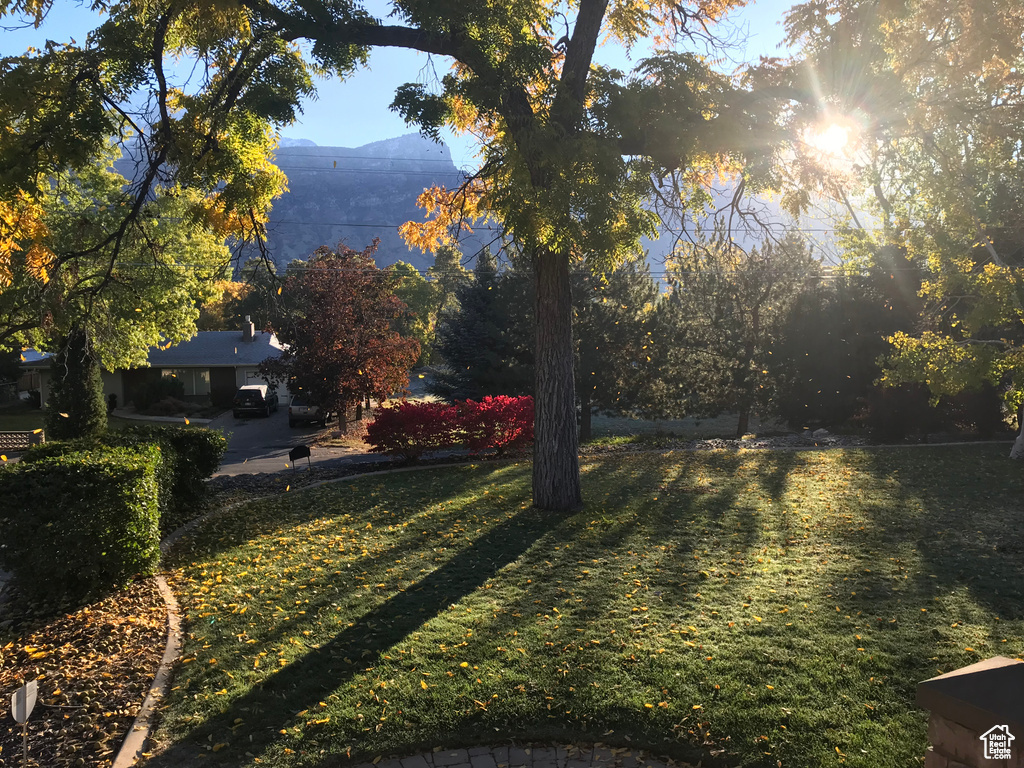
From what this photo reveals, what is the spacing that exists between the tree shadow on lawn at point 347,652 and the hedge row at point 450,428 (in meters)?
7.41

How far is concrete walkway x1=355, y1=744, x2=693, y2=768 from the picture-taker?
4.22 metres

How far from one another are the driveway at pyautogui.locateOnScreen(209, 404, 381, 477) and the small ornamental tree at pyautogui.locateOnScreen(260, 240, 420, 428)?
223 cm

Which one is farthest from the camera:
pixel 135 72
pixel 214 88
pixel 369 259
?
pixel 369 259

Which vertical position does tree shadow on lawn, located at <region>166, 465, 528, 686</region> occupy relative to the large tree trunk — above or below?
below

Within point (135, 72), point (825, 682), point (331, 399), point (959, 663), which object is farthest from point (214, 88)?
point (331, 399)

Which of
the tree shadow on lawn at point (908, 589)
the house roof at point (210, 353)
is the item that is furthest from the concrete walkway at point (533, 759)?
the house roof at point (210, 353)

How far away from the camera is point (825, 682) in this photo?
4.97 m

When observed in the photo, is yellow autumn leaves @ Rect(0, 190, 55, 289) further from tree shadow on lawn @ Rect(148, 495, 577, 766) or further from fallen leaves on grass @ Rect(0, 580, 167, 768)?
tree shadow on lawn @ Rect(148, 495, 577, 766)

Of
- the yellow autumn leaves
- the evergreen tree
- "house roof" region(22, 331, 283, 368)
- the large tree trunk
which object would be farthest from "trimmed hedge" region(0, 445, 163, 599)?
"house roof" region(22, 331, 283, 368)

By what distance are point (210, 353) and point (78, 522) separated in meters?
34.5

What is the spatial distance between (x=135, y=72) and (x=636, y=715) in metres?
9.17

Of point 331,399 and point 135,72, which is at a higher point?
point 135,72

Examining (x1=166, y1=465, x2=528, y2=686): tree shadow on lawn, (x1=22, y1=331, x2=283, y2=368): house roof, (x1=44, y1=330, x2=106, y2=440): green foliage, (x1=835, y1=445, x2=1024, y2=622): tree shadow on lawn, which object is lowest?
(x1=835, y1=445, x2=1024, y2=622): tree shadow on lawn

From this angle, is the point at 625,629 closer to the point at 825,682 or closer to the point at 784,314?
the point at 825,682
